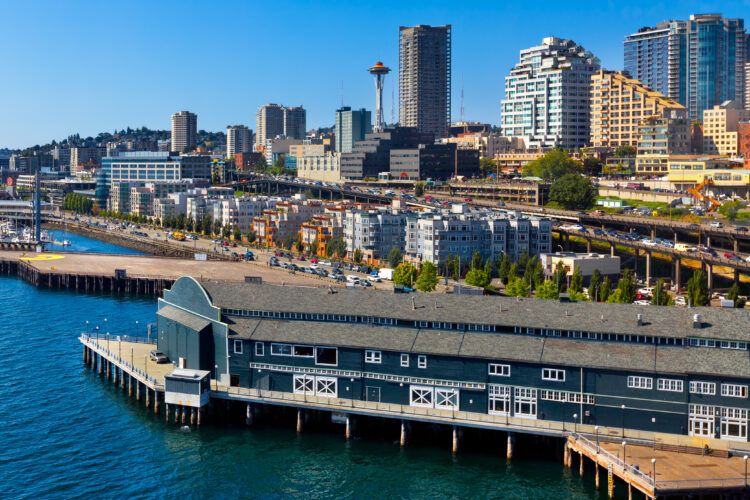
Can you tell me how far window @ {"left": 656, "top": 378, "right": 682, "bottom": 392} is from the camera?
59781 millimetres

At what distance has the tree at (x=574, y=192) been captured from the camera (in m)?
178

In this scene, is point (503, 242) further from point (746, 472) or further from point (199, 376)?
point (746, 472)

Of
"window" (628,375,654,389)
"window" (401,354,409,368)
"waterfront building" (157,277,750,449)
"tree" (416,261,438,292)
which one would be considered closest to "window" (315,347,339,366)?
"waterfront building" (157,277,750,449)

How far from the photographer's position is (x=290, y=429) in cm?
6950

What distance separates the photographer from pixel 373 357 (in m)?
67.1

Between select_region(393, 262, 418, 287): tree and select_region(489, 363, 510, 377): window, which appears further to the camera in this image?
select_region(393, 262, 418, 287): tree

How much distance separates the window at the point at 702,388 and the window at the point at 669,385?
0.83 m

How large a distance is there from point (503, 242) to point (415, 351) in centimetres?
7923

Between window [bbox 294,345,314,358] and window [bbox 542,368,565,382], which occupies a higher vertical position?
window [bbox 294,345,314,358]

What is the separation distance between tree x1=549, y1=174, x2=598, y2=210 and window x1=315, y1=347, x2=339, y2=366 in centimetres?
11878

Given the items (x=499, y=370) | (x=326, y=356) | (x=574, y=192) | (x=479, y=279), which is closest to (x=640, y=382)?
(x=499, y=370)

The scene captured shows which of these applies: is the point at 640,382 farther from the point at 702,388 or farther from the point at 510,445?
the point at 510,445

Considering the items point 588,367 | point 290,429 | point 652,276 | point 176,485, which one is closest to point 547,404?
point 588,367

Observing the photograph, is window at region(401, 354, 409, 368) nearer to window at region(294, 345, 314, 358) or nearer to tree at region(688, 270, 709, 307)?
window at region(294, 345, 314, 358)
